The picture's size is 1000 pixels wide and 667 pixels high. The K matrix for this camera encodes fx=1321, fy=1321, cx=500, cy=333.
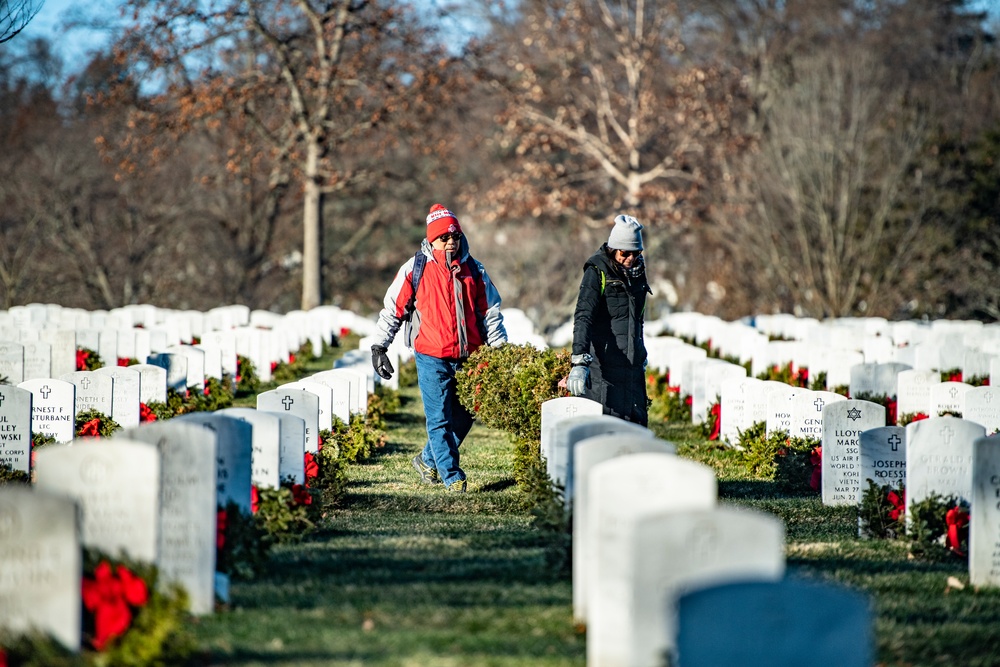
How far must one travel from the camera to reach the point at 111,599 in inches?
203

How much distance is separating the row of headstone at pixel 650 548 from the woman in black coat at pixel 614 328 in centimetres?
Result: 235

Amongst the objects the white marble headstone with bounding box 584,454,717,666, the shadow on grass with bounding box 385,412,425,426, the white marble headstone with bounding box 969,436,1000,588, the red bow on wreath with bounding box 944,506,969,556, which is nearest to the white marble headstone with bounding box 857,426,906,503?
the red bow on wreath with bounding box 944,506,969,556

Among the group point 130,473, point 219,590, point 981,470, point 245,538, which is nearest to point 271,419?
point 245,538

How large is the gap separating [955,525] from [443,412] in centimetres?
377

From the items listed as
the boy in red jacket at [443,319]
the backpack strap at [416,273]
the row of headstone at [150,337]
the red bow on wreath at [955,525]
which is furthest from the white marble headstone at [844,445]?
the row of headstone at [150,337]

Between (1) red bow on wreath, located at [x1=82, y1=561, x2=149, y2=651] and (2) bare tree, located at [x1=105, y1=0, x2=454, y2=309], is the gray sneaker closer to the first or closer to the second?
(1) red bow on wreath, located at [x1=82, y1=561, x2=149, y2=651]

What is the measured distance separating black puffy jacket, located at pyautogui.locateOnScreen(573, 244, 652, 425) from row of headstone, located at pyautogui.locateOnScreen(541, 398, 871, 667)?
2.41 meters

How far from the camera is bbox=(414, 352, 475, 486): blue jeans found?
387 inches

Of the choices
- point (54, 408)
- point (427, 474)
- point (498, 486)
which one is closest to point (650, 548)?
point (498, 486)

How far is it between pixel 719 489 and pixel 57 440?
5.26m

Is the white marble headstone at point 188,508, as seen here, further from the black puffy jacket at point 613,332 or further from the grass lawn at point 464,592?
the black puffy jacket at point 613,332

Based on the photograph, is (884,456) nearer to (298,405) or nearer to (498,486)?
(498,486)

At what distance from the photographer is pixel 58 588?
487cm

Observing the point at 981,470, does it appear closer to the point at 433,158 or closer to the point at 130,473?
the point at 130,473
